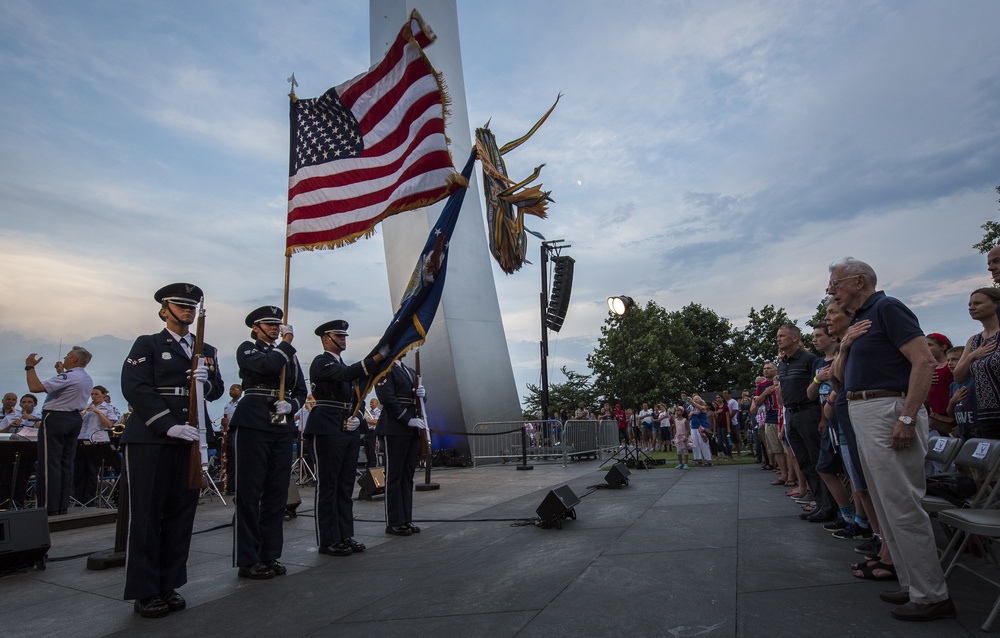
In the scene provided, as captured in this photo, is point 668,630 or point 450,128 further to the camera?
point 450,128

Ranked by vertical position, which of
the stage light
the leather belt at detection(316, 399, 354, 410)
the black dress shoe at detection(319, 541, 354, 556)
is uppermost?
the stage light

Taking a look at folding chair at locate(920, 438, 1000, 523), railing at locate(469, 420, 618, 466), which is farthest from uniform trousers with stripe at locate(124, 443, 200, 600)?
railing at locate(469, 420, 618, 466)

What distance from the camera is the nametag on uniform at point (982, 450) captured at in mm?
3616

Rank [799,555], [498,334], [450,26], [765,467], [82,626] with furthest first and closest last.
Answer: [450,26], [498,334], [765,467], [799,555], [82,626]

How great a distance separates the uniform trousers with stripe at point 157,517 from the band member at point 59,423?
4.50 m

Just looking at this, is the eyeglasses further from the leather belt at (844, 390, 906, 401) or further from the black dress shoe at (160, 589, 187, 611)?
the black dress shoe at (160, 589, 187, 611)

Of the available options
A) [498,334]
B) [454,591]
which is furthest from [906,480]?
[498,334]

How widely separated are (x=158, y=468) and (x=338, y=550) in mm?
1822

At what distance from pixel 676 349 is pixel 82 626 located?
45.0 meters

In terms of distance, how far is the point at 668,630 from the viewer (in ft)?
8.74

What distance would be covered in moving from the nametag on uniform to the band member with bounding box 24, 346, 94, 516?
9.29 metres

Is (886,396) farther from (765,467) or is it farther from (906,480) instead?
(765,467)

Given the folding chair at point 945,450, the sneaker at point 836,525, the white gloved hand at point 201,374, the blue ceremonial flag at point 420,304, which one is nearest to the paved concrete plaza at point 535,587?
the sneaker at point 836,525

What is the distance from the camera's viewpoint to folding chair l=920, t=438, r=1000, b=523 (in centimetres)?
338
